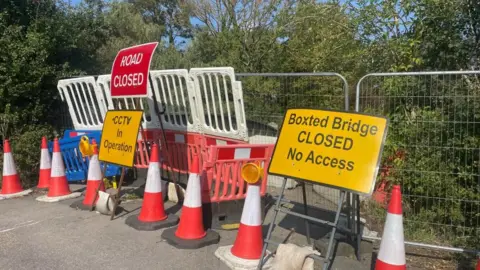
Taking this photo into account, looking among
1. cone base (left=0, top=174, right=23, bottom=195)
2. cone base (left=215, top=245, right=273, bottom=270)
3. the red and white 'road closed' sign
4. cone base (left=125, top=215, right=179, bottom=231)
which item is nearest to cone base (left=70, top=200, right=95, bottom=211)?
cone base (left=125, top=215, right=179, bottom=231)

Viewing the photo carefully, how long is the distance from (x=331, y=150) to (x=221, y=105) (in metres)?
2.55

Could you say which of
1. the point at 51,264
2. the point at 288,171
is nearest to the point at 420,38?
the point at 288,171

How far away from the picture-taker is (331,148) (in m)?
3.68

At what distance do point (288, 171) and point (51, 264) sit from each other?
253 cm

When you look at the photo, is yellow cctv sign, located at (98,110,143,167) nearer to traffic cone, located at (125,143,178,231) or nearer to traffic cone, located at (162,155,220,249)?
traffic cone, located at (125,143,178,231)

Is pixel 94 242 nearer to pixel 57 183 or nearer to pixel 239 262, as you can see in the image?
pixel 239 262

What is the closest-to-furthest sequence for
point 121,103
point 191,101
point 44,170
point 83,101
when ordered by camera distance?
point 191,101 < point 44,170 < point 121,103 < point 83,101

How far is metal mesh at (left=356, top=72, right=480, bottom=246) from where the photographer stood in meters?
4.64

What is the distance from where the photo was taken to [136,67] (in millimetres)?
5766

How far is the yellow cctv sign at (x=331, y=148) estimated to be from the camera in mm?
3441

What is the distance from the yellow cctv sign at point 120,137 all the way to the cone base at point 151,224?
71 cm

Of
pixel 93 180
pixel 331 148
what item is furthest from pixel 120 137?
pixel 331 148

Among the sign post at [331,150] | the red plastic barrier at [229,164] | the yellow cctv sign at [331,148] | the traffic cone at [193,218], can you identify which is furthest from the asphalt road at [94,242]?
the yellow cctv sign at [331,148]

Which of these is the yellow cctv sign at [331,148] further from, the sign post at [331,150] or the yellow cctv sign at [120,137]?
the yellow cctv sign at [120,137]
